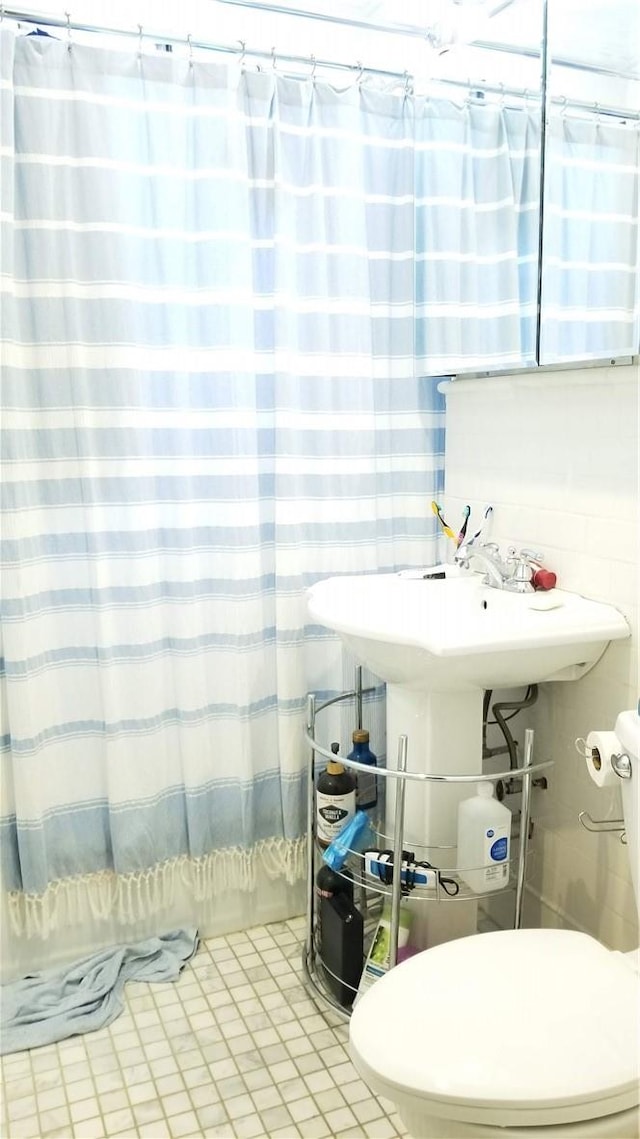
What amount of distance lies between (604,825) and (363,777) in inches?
22.1

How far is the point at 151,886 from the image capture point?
1981 millimetres

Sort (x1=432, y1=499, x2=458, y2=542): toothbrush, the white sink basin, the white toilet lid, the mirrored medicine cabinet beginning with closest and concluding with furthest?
the white toilet lid < the white sink basin < the mirrored medicine cabinet < (x1=432, y1=499, x2=458, y2=542): toothbrush

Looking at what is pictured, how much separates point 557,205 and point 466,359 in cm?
41

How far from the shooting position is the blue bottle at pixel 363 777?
187 centimetres

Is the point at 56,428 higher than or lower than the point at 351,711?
higher

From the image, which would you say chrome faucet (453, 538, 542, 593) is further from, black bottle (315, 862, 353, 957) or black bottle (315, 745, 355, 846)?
black bottle (315, 862, 353, 957)

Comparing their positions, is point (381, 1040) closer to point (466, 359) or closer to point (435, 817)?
point (435, 817)

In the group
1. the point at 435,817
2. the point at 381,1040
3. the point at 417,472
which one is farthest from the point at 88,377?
the point at 381,1040

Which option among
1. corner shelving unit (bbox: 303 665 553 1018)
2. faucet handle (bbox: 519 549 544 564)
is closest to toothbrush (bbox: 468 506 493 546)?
faucet handle (bbox: 519 549 544 564)

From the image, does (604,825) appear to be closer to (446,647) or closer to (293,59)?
(446,647)

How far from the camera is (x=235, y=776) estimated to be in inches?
78.7

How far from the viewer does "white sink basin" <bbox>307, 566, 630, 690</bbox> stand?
146cm

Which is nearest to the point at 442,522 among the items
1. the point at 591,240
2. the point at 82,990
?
the point at 591,240

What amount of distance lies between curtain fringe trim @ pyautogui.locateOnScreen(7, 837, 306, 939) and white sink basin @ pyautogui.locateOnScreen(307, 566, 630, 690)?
2.26 ft
